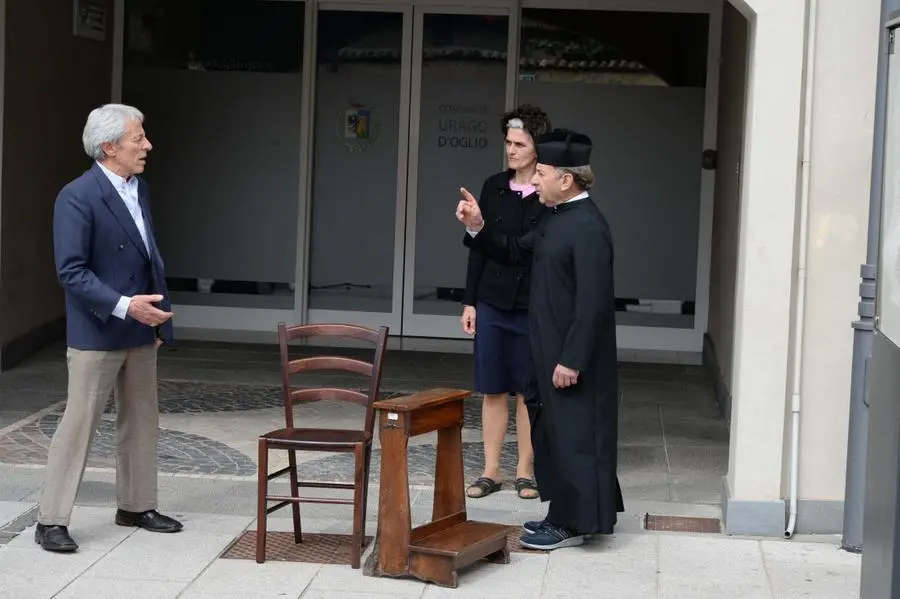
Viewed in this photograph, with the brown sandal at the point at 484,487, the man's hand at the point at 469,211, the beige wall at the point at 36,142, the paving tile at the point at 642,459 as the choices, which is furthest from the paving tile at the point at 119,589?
the beige wall at the point at 36,142

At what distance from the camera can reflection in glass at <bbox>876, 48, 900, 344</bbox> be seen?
4496 mm

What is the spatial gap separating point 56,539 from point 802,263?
3.41 metres

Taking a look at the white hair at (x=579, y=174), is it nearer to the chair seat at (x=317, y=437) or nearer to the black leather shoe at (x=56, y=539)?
the chair seat at (x=317, y=437)

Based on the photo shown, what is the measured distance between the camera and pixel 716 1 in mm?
11688

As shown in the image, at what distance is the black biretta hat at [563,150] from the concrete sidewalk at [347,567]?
167 cm

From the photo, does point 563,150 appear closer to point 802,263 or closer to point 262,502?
point 802,263

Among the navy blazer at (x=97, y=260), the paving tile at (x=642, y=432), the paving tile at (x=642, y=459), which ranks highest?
the navy blazer at (x=97, y=260)

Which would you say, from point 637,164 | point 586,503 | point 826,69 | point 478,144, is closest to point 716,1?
point 637,164

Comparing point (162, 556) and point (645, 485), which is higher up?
point (645, 485)

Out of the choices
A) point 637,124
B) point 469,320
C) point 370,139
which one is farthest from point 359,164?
point 469,320

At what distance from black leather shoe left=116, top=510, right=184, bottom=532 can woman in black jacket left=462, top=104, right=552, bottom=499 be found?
1502 mm

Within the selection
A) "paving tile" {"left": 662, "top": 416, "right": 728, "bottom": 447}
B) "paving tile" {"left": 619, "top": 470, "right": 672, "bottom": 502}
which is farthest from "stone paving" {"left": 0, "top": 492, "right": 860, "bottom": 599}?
"paving tile" {"left": 662, "top": 416, "right": 728, "bottom": 447}

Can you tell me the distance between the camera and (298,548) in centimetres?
626

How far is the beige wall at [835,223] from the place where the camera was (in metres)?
6.41
